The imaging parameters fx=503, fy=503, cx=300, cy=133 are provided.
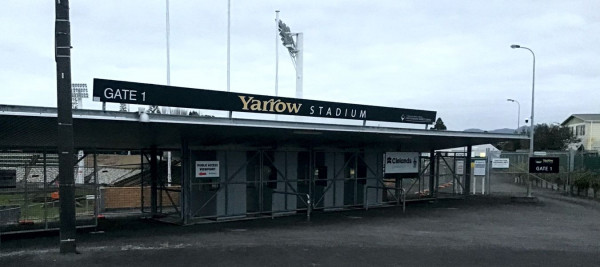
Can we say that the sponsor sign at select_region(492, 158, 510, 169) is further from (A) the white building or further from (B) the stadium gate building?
(A) the white building

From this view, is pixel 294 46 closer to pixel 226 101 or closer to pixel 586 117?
pixel 226 101

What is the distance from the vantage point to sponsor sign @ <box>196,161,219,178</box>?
1508cm

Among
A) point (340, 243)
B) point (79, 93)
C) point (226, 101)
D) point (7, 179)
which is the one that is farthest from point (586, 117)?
point (7, 179)

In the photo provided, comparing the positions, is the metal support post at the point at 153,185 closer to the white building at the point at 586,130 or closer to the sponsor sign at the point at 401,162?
the sponsor sign at the point at 401,162

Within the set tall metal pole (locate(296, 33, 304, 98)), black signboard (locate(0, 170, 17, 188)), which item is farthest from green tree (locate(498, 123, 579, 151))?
black signboard (locate(0, 170, 17, 188))

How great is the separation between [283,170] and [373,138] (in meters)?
3.41

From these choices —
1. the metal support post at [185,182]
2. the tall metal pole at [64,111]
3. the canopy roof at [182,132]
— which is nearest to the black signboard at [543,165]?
the canopy roof at [182,132]

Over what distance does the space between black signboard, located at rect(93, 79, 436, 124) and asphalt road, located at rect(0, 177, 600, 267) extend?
128 inches

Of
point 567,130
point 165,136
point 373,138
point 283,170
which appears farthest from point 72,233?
point 567,130

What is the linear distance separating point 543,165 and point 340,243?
644 inches

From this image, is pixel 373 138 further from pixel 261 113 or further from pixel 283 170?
pixel 261 113

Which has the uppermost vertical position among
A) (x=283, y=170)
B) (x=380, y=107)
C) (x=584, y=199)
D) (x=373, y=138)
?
(x=380, y=107)

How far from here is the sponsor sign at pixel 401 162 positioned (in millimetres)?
21094

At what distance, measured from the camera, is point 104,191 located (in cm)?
1856
